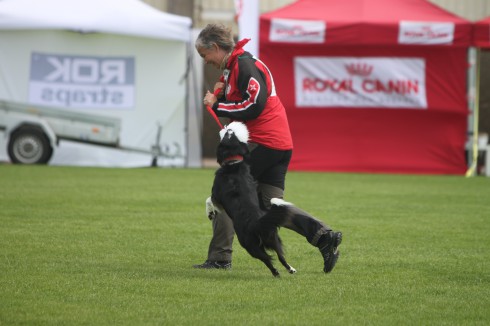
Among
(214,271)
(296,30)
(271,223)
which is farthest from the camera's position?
(296,30)

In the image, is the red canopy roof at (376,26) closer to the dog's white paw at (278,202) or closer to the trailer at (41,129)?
the trailer at (41,129)

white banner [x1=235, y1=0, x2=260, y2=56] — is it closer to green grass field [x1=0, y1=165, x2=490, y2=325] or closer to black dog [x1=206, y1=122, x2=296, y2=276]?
green grass field [x1=0, y1=165, x2=490, y2=325]

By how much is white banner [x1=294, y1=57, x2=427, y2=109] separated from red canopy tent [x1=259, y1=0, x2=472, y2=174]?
0.06ft

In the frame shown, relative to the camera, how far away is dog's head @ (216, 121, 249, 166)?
19.6ft

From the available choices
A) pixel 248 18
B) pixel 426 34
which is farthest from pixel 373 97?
pixel 248 18

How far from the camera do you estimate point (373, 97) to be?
17125mm

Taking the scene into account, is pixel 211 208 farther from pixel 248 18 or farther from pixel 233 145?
pixel 248 18

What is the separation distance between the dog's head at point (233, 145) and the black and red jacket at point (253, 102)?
0.16 m

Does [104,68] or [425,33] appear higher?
[425,33]

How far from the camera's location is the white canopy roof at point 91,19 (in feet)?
55.4

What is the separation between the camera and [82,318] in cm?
470

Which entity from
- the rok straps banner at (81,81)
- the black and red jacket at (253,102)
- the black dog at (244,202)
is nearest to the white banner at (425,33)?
the rok straps banner at (81,81)

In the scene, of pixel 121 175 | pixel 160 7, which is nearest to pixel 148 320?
pixel 121 175

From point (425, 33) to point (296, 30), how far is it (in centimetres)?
228
